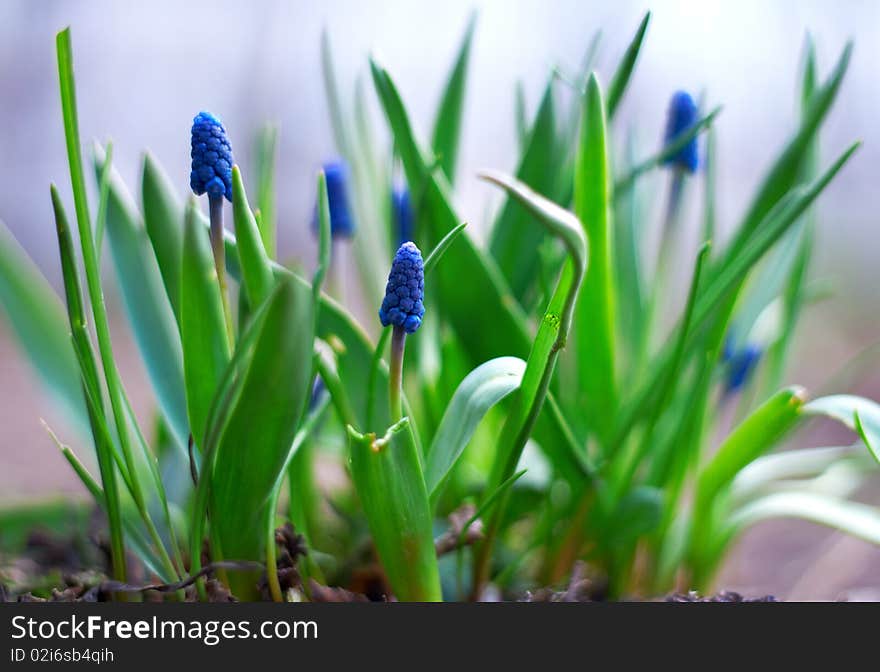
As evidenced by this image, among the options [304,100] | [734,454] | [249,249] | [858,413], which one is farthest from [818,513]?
[304,100]

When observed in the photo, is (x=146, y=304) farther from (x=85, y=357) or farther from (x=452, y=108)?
(x=452, y=108)

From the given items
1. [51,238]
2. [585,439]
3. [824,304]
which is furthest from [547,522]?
[51,238]

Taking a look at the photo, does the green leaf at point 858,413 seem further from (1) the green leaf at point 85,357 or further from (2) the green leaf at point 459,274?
(1) the green leaf at point 85,357

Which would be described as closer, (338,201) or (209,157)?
(209,157)

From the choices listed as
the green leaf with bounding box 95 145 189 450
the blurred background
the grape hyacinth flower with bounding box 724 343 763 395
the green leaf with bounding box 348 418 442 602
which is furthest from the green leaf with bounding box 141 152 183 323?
the blurred background

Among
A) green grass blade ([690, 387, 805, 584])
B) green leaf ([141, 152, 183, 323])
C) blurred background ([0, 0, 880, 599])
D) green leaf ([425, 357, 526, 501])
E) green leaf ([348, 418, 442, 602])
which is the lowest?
green leaf ([348, 418, 442, 602])

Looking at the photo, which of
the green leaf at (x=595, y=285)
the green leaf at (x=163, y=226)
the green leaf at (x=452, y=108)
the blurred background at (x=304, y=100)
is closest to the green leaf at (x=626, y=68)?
the green leaf at (x=595, y=285)

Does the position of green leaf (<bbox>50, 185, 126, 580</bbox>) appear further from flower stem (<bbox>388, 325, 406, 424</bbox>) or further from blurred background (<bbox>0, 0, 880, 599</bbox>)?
blurred background (<bbox>0, 0, 880, 599</bbox>)
